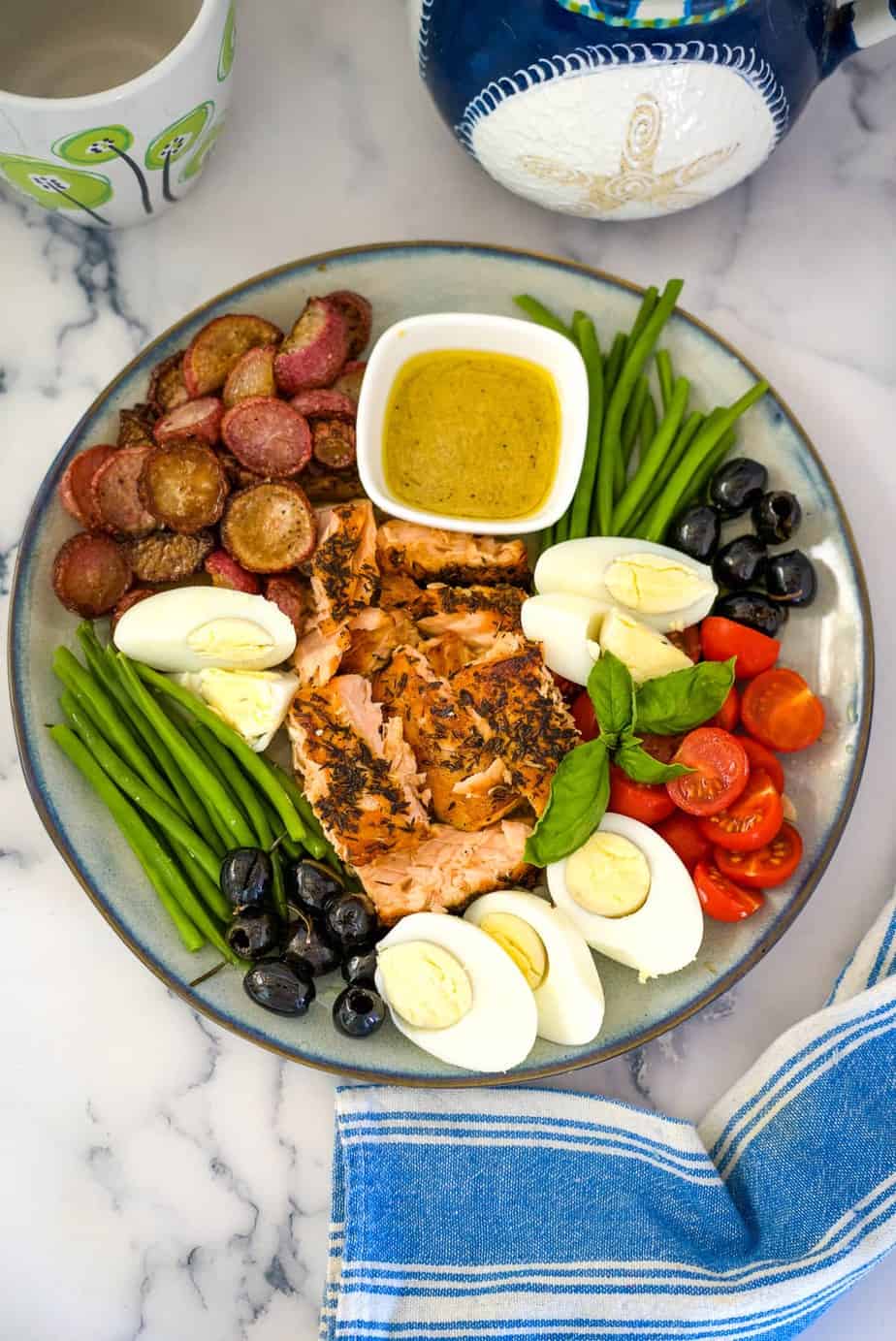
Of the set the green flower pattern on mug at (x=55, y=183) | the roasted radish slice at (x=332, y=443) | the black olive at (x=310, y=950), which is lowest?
the black olive at (x=310, y=950)

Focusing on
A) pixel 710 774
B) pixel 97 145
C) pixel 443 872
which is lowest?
pixel 443 872

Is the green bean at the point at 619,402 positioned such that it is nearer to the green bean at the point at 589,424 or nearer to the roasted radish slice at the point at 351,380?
the green bean at the point at 589,424

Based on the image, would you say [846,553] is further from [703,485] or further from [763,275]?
[763,275]

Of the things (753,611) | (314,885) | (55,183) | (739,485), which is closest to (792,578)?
(753,611)

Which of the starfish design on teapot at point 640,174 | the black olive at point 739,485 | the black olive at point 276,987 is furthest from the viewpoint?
the black olive at point 739,485

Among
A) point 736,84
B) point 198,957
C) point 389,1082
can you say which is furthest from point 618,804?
point 736,84

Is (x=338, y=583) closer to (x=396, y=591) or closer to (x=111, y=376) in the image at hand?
(x=396, y=591)

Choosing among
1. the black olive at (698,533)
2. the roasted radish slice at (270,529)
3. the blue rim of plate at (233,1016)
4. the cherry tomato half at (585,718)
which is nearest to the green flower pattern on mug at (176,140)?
the blue rim of plate at (233,1016)
